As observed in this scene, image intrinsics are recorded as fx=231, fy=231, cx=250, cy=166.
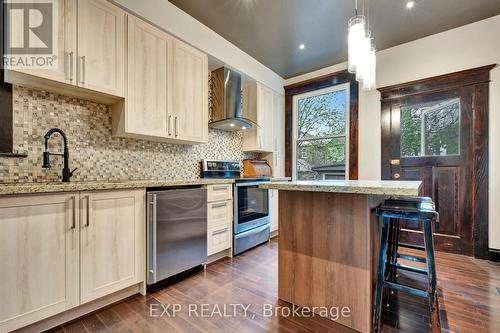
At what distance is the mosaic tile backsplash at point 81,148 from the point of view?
5.77ft

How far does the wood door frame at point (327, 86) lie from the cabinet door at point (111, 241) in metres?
3.05

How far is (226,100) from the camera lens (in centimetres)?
317

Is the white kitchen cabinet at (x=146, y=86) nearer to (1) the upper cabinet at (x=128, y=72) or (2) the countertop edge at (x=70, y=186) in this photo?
(1) the upper cabinet at (x=128, y=72)

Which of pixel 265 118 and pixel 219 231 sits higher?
pixel 265 118

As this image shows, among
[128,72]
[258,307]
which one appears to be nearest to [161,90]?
[128,72]

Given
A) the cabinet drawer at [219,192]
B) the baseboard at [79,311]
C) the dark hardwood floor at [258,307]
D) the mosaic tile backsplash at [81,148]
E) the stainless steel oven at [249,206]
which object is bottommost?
the dark hardwood floor at [258,307]

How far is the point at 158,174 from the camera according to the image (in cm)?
268

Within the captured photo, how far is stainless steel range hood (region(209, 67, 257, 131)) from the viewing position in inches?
124

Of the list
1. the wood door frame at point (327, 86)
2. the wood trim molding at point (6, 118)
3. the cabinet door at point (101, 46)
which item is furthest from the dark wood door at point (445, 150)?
the wood trim molding at point (6, 118)

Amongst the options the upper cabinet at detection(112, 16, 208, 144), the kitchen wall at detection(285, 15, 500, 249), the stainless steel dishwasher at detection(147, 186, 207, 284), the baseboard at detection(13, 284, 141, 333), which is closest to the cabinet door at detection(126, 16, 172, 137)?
the upper cabinet at detection(112, 16, 208, 144)

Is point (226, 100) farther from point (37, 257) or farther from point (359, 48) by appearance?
point (37, 257)

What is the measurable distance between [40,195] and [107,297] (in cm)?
94

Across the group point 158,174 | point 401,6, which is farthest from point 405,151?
point 158,174
